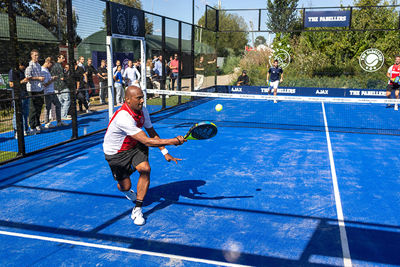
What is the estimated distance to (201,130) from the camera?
5.27 meters

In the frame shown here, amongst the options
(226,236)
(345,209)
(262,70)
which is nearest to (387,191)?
(345,209)

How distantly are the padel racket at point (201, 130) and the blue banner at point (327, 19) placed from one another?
18679 mm

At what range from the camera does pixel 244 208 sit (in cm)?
581

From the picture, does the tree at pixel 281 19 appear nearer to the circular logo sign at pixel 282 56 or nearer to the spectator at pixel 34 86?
the circular logo sign at pixel 282 56

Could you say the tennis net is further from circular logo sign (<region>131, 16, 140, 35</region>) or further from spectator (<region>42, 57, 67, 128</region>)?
spectator (<region>42, 57, 67, 128</region>)

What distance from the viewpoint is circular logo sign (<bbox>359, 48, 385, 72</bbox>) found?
24.1m

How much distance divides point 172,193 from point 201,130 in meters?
1.63

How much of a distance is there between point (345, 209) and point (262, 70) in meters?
22.2

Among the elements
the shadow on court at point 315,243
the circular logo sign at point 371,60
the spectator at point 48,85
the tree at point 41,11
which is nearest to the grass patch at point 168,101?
the tree at point 41,11

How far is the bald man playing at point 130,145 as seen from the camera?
496 cm

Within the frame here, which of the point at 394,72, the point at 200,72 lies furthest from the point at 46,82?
the point at 394,72

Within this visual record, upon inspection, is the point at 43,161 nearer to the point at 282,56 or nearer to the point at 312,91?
the point at 312,91

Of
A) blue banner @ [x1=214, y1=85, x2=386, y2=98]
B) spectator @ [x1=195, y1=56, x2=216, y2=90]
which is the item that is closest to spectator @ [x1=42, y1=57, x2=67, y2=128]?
spectator @ [x1=195, y1=56, x2=216, y2=90]

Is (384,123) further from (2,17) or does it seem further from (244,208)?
(2,17)
